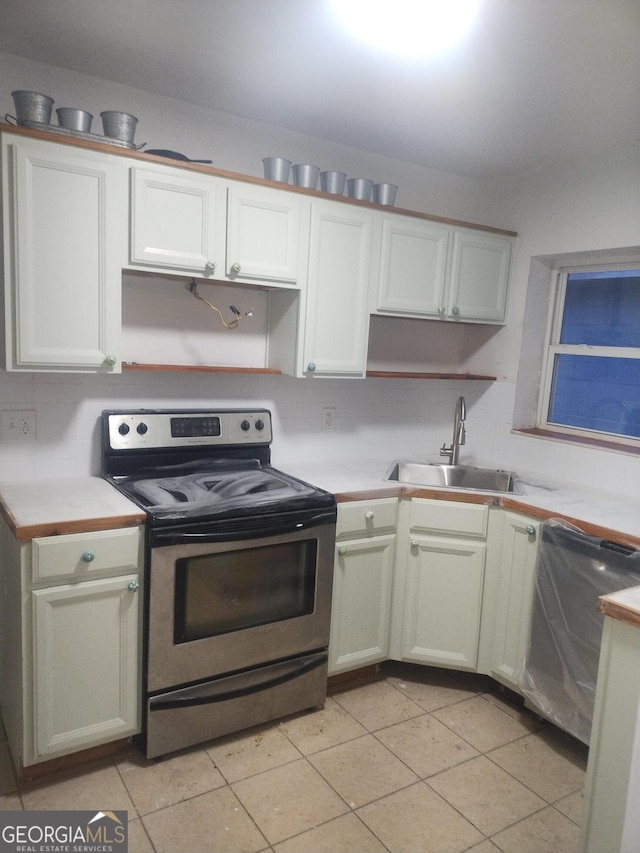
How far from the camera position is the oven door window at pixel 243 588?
2.14 metres

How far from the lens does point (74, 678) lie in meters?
2.01

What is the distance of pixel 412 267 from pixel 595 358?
1.05 metres

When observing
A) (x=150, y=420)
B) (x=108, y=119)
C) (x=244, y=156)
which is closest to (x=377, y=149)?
(x=244, y=156)

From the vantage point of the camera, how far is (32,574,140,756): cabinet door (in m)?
1.95

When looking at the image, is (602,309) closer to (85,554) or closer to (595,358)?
(595,358)

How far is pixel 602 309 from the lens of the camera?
3.07m

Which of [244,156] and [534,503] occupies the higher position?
[244,156]

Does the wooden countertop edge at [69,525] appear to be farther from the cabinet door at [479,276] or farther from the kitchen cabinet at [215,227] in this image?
the cabinet door at [479,276]

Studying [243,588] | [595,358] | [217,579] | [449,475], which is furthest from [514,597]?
[595,358]

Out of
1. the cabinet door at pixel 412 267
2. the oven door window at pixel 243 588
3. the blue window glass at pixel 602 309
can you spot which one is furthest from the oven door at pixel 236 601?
the blue window glass at pixel 602 309

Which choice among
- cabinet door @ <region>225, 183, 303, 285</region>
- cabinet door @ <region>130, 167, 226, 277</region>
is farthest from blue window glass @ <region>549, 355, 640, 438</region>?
cabinet door @ <region>130, 167, 226, 277</region>

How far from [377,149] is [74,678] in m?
2.58

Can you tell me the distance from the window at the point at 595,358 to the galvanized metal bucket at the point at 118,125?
7.27ft

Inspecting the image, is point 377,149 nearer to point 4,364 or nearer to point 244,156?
point 244,156
